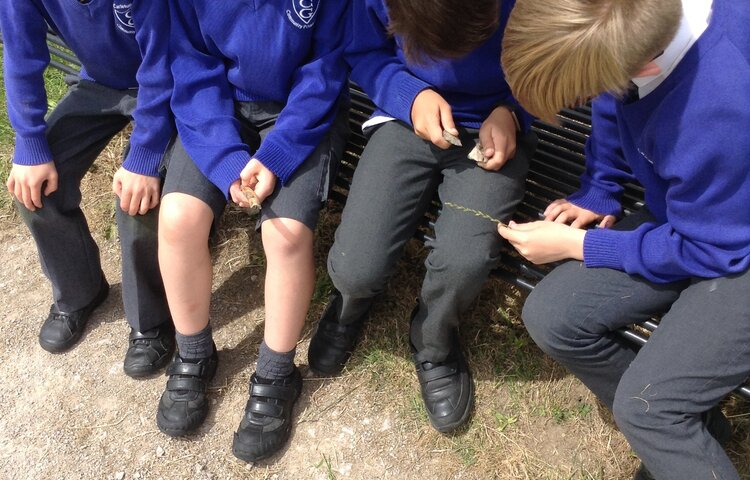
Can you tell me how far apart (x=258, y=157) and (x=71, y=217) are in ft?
2.65

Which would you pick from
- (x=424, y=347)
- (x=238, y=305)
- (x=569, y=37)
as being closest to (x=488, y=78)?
(x=569, y=37)

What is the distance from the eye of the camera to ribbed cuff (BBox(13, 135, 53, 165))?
7.72 ft

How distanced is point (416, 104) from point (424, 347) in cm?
75

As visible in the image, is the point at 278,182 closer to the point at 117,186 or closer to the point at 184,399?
the point at 117,186

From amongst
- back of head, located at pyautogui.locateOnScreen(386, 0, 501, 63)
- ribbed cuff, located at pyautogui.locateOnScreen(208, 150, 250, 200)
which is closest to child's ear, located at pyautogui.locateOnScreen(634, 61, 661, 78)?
back of head, located at pyautogui.locateOnScreen(386, 0, 501, 63)

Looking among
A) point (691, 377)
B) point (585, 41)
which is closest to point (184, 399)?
point (691, 377)

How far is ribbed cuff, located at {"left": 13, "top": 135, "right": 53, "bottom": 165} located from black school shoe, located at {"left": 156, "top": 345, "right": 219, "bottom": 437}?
2.50 feet

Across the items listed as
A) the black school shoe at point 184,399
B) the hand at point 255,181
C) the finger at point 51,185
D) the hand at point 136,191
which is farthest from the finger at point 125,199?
the black school shoe at point 184,399

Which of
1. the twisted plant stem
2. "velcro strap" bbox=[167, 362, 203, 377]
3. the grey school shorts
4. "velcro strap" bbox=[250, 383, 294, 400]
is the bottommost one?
"velcro strap" bbox=[167, 362, 203, 377]

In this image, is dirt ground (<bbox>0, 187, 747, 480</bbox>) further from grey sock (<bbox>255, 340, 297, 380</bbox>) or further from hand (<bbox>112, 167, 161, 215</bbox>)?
hand (<bbox>112, 167, 161, 215</bbox>)

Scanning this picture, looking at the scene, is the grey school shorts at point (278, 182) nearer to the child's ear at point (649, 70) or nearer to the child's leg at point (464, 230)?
the child's leg at point (464, 230)

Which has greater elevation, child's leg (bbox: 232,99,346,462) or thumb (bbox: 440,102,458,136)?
thumb (bbox: 440,102,458,136)

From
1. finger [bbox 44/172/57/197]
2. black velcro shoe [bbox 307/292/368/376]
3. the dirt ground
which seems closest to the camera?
the dirt ground

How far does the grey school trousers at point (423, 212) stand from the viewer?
6.91 ft
